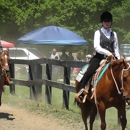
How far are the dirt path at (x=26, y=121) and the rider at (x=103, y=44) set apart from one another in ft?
5.88

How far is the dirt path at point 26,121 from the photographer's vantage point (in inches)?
336

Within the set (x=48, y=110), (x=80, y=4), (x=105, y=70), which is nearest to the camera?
(x=105, y=70)

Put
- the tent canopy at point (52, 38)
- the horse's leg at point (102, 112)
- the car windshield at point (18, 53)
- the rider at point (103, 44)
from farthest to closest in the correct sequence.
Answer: the car windshield at point (18, 53) → the tent canopy at point (52, 38) → the rider at point (103, 44) → the horse's leg at point (102, 112)

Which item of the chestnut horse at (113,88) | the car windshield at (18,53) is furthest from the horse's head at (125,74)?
the car windshield at (18,53)

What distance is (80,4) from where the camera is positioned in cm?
3516

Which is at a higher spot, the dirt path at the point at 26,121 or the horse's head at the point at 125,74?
the horse's head at the point at 125,74

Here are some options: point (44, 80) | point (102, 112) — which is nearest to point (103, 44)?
point (102, 112)

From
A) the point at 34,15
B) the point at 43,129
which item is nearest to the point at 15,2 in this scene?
the point at 34,15

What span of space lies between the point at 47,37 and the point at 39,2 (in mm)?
16979

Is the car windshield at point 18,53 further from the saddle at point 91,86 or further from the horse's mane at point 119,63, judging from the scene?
the horse's mane at point 119,63

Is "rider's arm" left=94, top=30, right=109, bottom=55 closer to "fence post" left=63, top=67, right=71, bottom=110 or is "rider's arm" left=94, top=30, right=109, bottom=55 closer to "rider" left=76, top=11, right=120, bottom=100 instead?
"rider" left=76, top=11, right=120, bottom=100

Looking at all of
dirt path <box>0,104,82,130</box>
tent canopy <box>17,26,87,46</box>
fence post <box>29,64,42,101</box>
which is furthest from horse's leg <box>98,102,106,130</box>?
tent canopy <box>17,26,87,46</box>

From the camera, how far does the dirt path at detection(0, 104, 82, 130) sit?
28.0ft

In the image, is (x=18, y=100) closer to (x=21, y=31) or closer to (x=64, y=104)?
(x=64, y=104)
